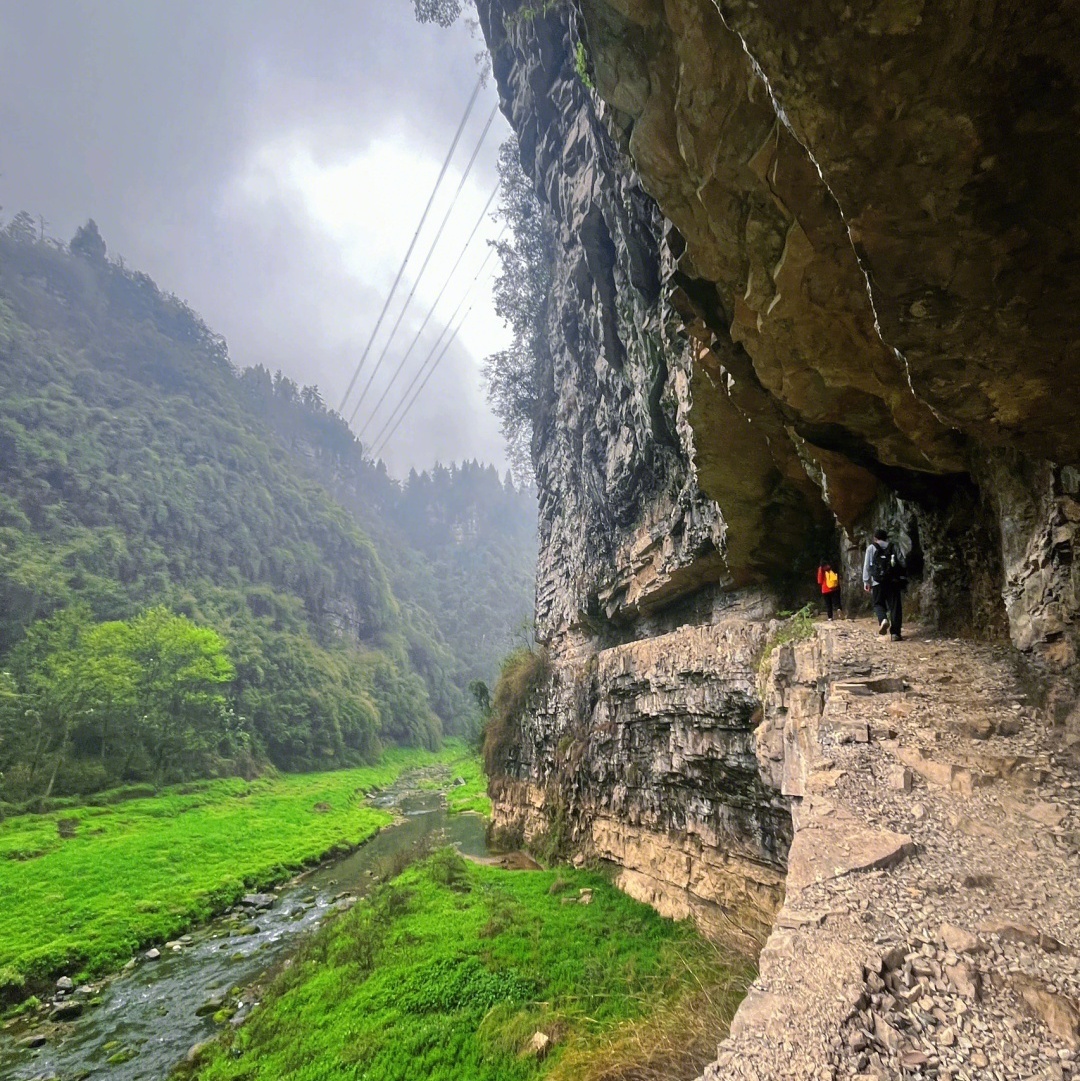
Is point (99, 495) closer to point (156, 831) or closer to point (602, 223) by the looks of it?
point (156, 831)

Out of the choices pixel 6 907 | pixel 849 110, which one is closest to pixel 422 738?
pixel 6 907

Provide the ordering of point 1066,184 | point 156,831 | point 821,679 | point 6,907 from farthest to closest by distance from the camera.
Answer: point 156,831
point 6,907
point 821,679
point 1066,184

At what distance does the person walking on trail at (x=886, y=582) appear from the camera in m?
6.86

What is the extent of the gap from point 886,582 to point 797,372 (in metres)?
3.02

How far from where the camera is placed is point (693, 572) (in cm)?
1370

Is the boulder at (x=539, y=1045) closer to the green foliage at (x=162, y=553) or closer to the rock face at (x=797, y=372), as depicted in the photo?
the rock face at (x=797, y=372)

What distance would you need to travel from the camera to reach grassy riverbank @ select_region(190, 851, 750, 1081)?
17.5 feet

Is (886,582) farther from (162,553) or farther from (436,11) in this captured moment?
(162,553)

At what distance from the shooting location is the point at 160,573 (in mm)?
48250

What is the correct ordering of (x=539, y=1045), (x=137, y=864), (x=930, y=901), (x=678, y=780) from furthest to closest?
1. (x=137, y=864)
2. (x=678, y=780)
3. (x=539, y=1045)
4. (x=930, y=901)

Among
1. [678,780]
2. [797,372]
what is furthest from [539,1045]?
[797,372]

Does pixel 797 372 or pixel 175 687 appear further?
pixel 175 687

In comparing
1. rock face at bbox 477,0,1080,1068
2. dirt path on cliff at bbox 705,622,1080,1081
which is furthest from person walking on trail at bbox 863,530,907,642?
dirt path on cliff at bbox 705,622,1080,1081

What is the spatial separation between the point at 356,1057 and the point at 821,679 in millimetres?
7505
